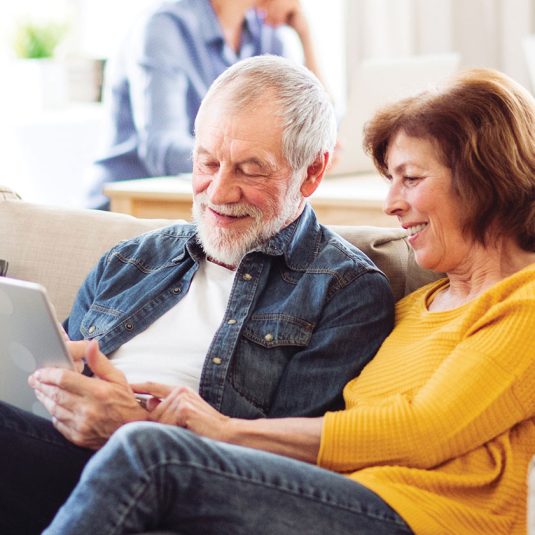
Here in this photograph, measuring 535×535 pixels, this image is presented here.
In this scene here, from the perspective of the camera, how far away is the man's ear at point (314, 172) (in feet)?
5.96

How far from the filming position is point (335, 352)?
5.38ft

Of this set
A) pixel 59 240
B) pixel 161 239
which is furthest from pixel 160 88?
pixel 161 239

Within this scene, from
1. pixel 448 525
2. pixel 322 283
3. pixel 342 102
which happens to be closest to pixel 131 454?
pixel 448 525

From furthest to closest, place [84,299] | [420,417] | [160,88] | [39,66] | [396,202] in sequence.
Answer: [39,66], [160,88], [84,299], [396,202], [420,417]

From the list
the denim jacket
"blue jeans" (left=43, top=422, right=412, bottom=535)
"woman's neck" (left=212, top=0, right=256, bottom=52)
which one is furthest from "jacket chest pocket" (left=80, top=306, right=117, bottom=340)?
"woman's neck" (left=212, top=0, right=256, bottom=52)

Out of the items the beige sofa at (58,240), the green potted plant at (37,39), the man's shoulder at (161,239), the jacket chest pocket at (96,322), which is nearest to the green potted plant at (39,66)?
the green potted plant at (37,39)

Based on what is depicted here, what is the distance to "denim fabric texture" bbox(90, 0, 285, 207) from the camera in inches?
122

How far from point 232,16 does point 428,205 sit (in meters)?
2.07

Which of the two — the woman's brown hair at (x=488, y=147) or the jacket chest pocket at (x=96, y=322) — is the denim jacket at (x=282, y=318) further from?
the woman's brown hair at (x=488, y=147)

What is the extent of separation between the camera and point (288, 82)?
175 centimetres

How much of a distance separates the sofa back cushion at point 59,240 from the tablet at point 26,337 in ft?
1.47

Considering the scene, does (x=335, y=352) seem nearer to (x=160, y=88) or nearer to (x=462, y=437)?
(x=462, y=437)

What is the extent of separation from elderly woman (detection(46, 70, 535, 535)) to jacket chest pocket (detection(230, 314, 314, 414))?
120 mm

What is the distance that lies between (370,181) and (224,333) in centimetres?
119
